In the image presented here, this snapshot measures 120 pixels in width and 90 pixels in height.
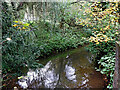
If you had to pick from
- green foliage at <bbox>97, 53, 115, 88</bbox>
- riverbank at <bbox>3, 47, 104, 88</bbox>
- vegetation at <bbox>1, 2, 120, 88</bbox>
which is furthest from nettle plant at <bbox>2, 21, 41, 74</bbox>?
green foliage at <bbox>97, 53, 115, 88</bbox>

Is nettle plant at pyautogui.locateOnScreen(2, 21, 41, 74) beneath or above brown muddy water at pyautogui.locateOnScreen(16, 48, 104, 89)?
above

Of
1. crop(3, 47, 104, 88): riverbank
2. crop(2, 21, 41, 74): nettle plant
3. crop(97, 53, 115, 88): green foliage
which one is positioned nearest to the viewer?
crop(2, 21, 41, 74): nettle plant

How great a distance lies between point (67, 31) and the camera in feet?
14.7

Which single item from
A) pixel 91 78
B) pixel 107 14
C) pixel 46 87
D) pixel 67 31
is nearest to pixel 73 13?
pixel 67 31

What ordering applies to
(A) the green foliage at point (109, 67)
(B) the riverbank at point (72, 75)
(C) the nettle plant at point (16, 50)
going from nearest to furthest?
(C) the nettle plant at point (16, 50) → (A) the green foliage at point (109, 67) → (B) the riverbank at point (72, 75)

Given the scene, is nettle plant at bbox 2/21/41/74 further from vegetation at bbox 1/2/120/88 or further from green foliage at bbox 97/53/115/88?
green foliage at bbox 97/53/115/88

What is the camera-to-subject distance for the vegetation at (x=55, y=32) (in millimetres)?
1359

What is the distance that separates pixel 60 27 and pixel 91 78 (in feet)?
9.26

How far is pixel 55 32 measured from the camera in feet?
12.8

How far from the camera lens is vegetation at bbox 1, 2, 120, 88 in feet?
4.46

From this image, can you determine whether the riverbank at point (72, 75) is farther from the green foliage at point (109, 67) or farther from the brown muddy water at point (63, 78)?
the green foliage at point (109, 67)

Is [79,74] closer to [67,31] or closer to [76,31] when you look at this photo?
[67,31]

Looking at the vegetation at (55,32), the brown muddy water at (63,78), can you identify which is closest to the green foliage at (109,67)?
the vegetation at (55,32)

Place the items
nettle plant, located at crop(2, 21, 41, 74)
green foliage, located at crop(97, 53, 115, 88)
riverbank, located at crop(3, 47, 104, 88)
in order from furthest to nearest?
1. riverbank, located at crop(3, 47, 104, 88)
2. green foliage, located at crop(97, 53, 115, 88)
3. nettle plant, located at crop(2, 21, 41, 74)
